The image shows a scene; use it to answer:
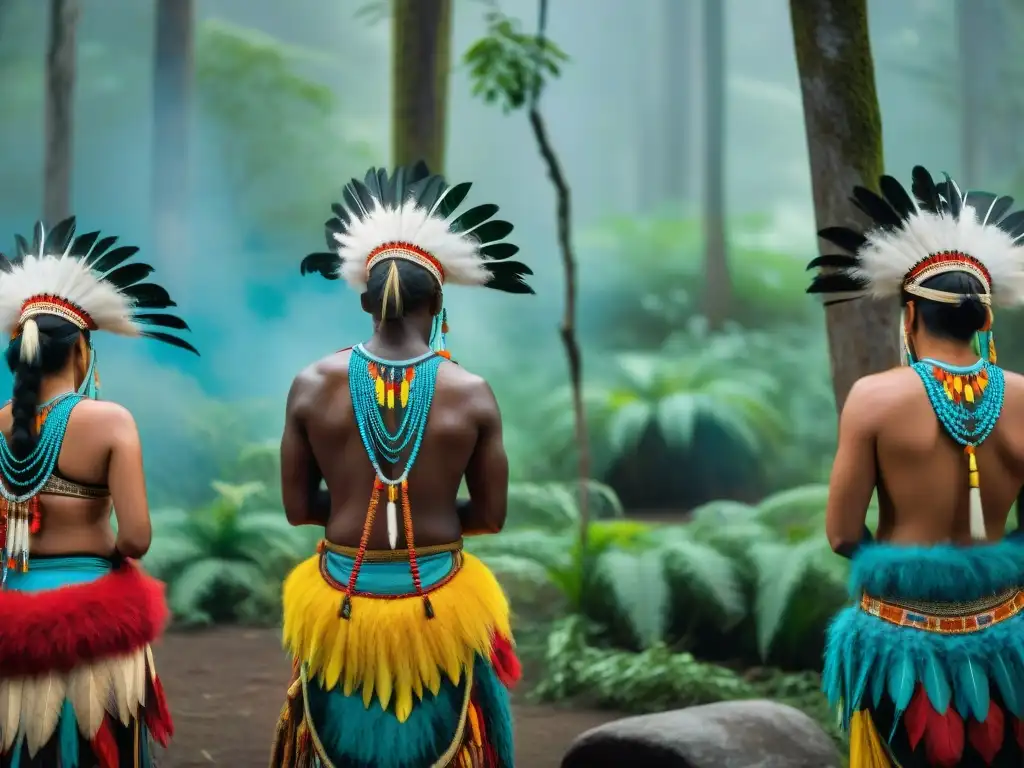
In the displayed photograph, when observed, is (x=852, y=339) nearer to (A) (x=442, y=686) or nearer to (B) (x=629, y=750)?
(B) (x=629, y=750)

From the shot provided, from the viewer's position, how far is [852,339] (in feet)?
13.0

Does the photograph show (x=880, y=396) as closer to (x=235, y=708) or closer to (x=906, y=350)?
(x=906, y=350)

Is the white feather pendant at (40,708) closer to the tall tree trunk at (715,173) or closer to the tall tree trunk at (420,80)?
the tall tree trunk at (420,80)

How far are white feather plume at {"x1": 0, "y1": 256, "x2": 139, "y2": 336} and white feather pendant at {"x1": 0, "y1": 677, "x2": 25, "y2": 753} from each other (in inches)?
36.1

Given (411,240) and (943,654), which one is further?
(411,240)

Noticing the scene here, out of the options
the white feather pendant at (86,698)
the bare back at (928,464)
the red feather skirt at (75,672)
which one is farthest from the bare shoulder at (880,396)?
the white feather pendant at (86,698)

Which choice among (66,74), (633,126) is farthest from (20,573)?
(633,126)

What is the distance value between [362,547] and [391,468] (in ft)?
0.65

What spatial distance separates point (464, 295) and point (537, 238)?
863mm

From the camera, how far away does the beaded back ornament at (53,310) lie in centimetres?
277

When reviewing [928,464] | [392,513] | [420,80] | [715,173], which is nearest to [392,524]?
[392,513]

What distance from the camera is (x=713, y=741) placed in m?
3.47

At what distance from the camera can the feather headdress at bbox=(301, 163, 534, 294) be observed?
2777 millimetres

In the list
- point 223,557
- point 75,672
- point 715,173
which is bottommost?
point 223,557
